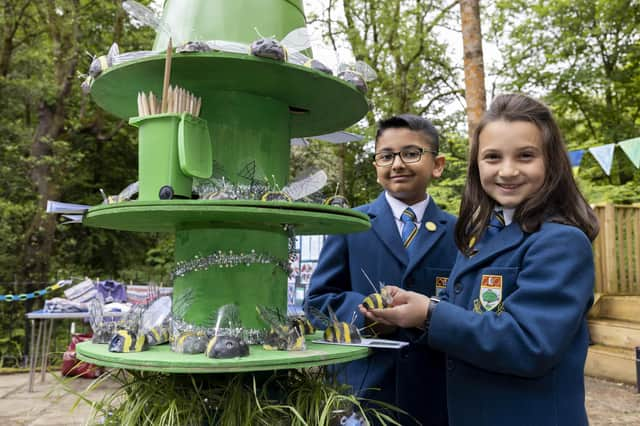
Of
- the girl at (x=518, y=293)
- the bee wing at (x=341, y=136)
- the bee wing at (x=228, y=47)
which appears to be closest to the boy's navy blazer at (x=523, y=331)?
the girl at (x=518, y=293)

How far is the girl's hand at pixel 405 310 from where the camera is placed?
1778 mm

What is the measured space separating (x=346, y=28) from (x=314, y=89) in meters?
14.8

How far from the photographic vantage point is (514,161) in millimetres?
1752

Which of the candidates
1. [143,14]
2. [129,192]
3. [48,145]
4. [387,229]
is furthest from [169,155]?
[48,145]

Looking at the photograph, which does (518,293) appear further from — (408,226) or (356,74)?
(356,74)

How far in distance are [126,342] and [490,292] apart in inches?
46.1

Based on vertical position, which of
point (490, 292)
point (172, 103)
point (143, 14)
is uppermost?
point (143, 14)

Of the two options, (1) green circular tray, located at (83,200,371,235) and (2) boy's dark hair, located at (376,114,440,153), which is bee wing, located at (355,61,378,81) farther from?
(1) green circular tray, located at (83,200,371,235)

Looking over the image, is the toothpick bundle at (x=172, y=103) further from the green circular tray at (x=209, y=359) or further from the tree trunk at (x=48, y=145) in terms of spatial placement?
the tree trunk at (x=48, y=145)

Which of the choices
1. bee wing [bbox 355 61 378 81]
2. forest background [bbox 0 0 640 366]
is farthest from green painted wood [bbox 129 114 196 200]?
forest background [bbox 0 0 640 366]

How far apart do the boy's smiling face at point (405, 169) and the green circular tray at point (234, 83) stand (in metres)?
0.19

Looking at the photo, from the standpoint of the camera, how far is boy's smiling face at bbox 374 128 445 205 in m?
2.48

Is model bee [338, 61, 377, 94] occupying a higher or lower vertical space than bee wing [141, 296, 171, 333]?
higher

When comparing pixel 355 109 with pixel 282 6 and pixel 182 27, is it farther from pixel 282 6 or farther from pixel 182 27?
pixel 182 27
